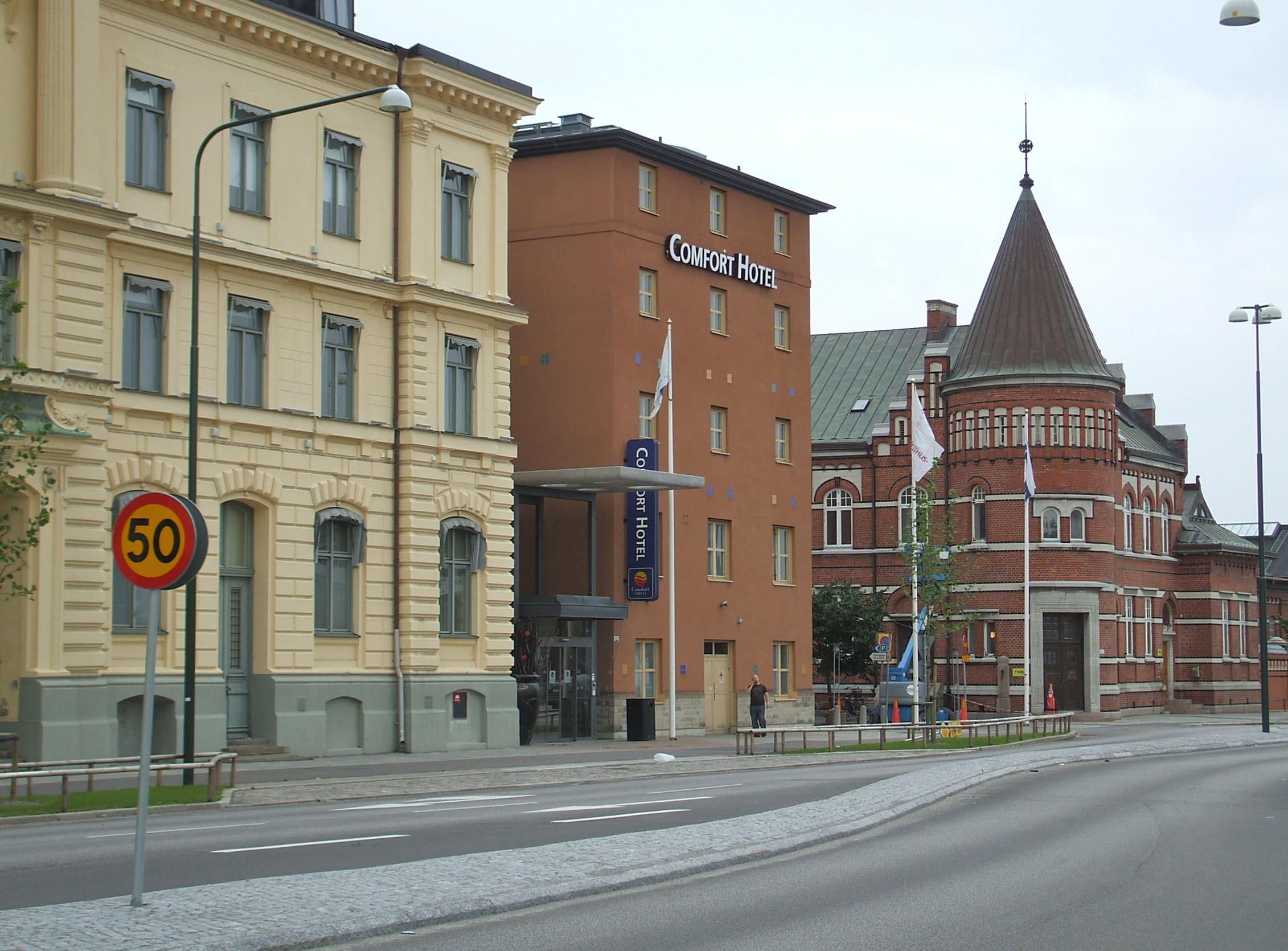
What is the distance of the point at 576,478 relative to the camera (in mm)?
41875

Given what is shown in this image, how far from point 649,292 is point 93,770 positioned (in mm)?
26643

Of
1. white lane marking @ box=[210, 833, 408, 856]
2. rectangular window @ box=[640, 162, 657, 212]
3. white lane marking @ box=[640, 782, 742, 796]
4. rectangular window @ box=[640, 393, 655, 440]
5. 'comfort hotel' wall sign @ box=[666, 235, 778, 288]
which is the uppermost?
rectangular window @ box=[640, 162, 657, 212]

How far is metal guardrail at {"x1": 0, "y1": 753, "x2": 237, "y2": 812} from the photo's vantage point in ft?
70.9

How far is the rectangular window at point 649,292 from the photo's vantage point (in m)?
47.0

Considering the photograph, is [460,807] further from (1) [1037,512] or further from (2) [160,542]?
(1) [1037,512]

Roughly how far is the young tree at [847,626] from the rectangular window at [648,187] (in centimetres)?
2514

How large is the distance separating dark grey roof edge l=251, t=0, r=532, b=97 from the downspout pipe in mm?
297

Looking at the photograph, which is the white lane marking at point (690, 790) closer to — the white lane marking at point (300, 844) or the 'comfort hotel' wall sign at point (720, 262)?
the white lane marking at point (300, 844)

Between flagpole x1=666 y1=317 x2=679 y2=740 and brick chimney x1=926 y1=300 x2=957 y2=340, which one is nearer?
flagpole x1=666 y1=317 x2=679 y2=740

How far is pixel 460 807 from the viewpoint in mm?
22000

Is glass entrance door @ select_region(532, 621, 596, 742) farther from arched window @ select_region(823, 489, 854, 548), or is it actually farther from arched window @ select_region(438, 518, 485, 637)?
arched window @ select_region(823, 489, 854, 548)

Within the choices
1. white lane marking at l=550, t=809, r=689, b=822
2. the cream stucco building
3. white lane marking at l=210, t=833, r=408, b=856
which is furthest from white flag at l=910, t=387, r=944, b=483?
white lane marking at l=210, t=833, r=408, b=856

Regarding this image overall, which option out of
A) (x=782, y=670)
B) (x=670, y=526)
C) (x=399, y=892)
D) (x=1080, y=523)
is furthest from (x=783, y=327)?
(x=399, y=892)

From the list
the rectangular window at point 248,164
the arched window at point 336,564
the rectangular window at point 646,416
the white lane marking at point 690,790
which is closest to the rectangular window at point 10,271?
the rectangular window at point 248,164
